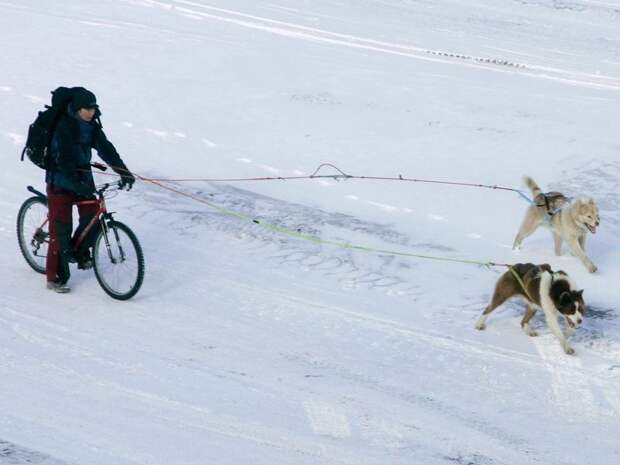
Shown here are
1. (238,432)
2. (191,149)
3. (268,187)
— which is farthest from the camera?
(191,149)

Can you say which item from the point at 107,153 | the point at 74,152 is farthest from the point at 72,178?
the point at 107,153

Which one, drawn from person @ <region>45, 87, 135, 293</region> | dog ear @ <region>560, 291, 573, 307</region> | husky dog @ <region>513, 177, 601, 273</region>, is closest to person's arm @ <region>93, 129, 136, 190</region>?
person @ <region>45, 87, 135, 293</region>

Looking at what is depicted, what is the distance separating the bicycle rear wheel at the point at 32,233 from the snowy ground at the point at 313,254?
146mm

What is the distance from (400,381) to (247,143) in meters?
5.24

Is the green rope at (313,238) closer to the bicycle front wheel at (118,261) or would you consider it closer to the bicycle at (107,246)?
the bicycle at (107,246)

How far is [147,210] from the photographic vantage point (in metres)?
8.55

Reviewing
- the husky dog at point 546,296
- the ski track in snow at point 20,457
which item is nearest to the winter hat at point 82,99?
the ski track in snow at point 20,457

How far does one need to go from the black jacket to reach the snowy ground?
92 cm

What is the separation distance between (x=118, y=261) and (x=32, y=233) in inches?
37.6

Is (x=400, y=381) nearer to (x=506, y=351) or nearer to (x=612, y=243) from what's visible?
(x=506, y=351)

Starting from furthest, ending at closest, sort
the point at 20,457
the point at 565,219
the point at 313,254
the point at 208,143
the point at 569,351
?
the point at 208,143 < the point at 313,254 < the point at 565,219 < the point at 569,351 < the point at 20,457

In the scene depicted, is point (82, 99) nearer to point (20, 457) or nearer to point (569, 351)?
point (20, 457)

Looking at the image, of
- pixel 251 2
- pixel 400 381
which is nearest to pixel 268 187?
pixel 400 381

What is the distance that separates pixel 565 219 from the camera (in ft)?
24.8
